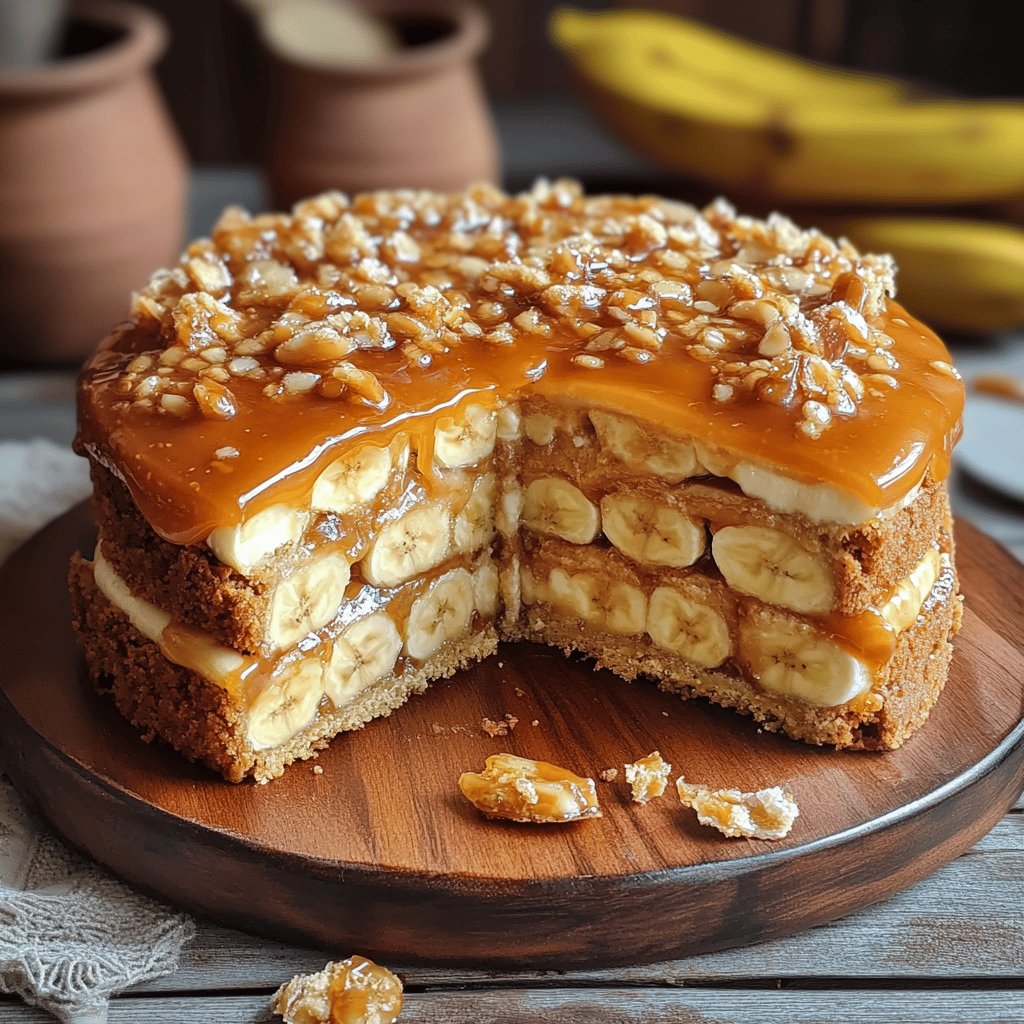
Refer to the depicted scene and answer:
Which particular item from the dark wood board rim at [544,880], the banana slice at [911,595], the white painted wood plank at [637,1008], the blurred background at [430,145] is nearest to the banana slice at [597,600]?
the banana slice at [911,595]

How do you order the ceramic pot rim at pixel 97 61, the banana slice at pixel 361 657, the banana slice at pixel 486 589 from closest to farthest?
the banana slice at pixel 361 657
the banana slice at pixel 486 589
the ceramic pot rim at pixel 97 61

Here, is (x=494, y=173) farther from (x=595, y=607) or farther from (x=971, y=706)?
(x=971, y=706)

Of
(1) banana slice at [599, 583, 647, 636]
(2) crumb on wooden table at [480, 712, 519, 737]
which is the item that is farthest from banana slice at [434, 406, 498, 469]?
(2) crumb on wooden table at [480, 712, 519, 737]

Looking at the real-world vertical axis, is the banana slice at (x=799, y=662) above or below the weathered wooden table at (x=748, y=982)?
above

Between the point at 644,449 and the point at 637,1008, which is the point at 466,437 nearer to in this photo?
the point at 644,449

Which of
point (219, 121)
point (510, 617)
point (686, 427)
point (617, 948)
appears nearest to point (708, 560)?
point (686, 427)

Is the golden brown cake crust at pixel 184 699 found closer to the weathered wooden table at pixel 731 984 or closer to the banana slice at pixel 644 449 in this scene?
the weathered wooden table at pixel 731 984

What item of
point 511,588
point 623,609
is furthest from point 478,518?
point 623,609
